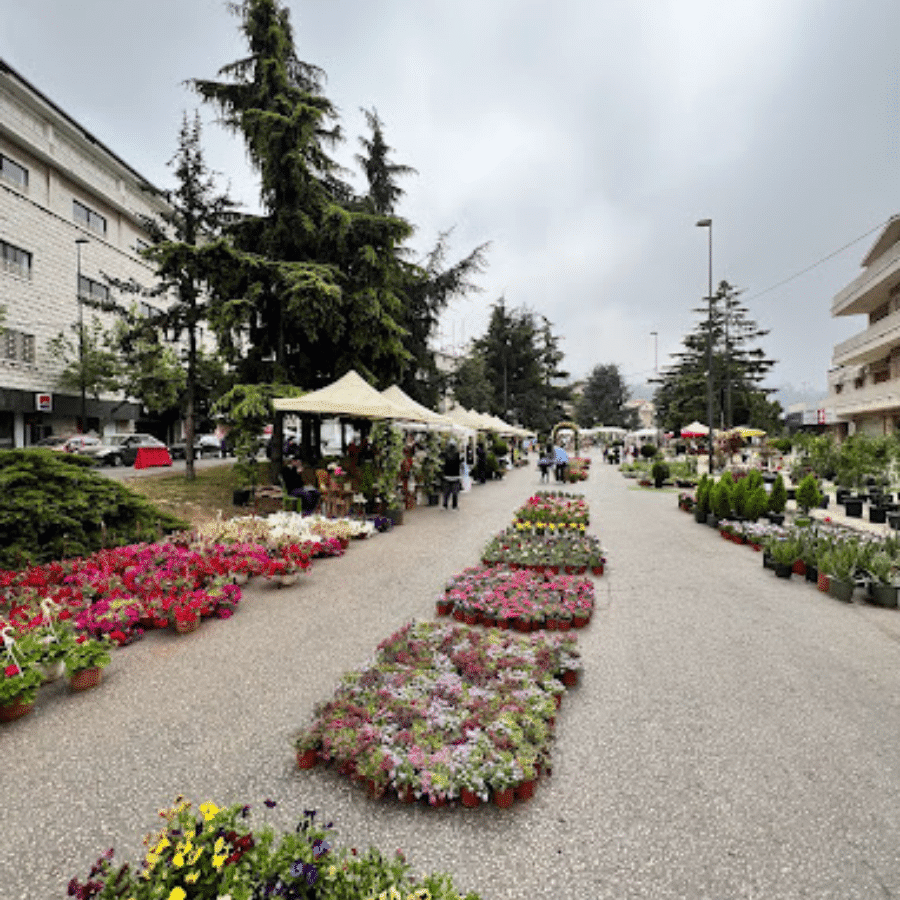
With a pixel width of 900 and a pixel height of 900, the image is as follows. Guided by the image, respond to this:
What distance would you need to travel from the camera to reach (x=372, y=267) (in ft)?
49.8

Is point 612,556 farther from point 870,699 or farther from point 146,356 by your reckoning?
point 146,356

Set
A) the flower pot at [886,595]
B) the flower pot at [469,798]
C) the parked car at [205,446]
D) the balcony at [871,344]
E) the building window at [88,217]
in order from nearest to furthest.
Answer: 1. the flower pot at [469,798]
2. the flower pot at [886,595]
3. the balcony at [871,344]
4. the building window at [88,217]
5. the parked car at [205,446]

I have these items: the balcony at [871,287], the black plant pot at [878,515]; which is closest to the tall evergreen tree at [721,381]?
the balcony at [871,287]

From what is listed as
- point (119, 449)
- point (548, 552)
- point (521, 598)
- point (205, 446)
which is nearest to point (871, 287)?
point (548, 552)

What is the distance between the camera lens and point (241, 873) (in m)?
1.98

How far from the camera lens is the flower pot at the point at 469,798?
2.79 meters

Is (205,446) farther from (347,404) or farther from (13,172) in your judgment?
(347,404)

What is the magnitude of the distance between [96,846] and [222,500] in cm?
1178

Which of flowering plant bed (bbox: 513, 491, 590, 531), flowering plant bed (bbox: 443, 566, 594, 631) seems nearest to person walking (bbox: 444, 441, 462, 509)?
flowering plant bed (bbox: 513, 491, 590, 531)

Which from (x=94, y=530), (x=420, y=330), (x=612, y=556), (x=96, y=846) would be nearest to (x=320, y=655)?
(x=96, y=846)

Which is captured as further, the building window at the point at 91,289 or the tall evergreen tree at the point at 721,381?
the tall evergreen tree at the point at 721,381

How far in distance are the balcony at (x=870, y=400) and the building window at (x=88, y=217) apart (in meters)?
47.1

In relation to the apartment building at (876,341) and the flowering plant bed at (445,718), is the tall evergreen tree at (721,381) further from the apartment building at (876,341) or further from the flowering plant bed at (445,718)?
the flowering plant bed at (445,718)

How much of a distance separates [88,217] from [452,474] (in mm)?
31159
